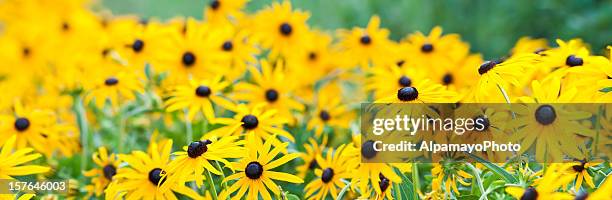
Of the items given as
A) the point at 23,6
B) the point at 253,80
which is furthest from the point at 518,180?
the point at 23,6

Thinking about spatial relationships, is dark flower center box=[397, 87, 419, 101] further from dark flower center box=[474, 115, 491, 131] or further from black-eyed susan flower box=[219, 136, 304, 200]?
black-eyed susan flower box=[219, 136, 304, 200]

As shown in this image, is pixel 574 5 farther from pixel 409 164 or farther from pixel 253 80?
pixel 409 164

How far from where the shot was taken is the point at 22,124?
1.93 meters

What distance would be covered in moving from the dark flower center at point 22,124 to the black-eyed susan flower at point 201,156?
700 millimetres

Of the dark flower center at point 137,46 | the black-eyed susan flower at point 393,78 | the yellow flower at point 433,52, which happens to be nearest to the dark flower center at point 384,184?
the black-eyed susan flower at point 393,78

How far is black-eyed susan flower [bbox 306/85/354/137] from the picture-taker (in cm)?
213

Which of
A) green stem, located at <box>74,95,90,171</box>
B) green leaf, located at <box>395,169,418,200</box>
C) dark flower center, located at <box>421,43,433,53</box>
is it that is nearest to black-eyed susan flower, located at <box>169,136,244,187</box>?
green leaf, located at <box>395,169,418,200</box>

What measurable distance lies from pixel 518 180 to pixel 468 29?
7.82ft

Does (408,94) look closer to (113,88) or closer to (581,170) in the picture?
(581,170)

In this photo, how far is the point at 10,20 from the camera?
3686 millimetres

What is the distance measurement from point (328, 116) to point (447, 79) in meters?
0.37

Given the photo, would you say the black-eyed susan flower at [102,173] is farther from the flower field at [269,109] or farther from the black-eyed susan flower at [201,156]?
the black-eyed susan flower at [201,156]

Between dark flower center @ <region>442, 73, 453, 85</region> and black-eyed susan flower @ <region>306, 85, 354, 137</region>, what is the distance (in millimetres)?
294

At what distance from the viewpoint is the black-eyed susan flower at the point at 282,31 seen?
7.93 ft
